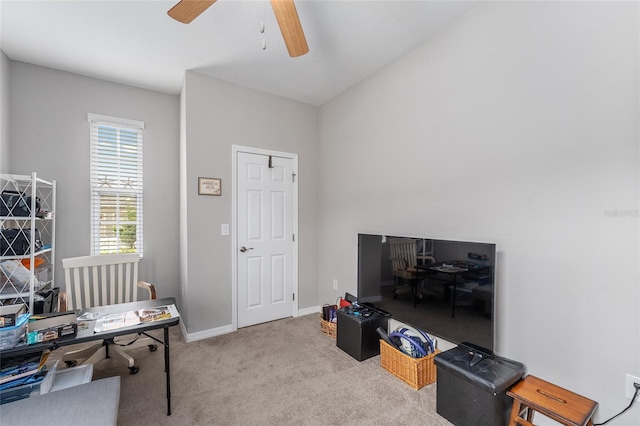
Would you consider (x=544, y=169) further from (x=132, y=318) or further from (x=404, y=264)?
(x=132, y=318)

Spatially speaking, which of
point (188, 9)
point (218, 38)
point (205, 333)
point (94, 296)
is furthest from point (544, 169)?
point (94, 296)

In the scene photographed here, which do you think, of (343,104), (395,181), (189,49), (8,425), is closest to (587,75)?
(395,181)

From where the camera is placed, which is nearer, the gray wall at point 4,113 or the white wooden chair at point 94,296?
the white wooden chair at point 94,296

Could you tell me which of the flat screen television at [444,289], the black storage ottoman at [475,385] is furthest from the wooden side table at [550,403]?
the flat screen television at [444,289]

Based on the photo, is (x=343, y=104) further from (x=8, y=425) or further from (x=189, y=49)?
(x=8, y=425)

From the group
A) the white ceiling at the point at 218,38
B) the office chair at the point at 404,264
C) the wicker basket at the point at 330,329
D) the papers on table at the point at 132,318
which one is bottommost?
the wicker basket at the point at 330,329

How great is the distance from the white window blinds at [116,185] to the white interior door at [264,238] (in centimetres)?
128

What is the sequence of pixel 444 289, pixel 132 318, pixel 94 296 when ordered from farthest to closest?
pixel 94 296
pixel 444 289
pixel 132 318

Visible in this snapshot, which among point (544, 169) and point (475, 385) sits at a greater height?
point (544, 169)

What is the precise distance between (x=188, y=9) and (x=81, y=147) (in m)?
2.45

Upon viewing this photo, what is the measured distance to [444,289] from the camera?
207 centimetres

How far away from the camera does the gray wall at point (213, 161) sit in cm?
301

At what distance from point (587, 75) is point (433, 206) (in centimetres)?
123

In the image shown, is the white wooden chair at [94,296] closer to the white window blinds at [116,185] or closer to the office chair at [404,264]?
the white window blinds at [116,185]
